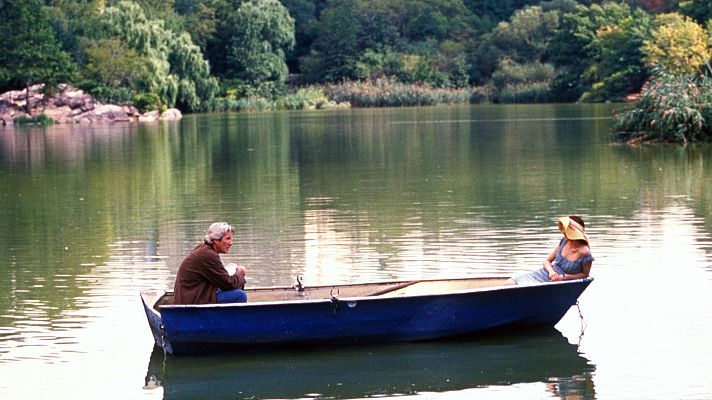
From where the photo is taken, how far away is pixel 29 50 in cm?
5900

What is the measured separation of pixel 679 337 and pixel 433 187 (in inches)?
507

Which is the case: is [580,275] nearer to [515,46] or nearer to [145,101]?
[145,101]

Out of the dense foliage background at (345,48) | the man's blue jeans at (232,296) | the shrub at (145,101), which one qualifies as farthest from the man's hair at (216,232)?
the shrub at (145,101)

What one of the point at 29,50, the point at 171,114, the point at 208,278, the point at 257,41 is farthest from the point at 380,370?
the point at 257,41

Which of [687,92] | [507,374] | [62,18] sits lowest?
[507,374]

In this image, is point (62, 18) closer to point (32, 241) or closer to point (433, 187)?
point (433, 187)

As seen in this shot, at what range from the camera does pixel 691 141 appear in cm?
3241

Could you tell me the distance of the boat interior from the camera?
1183cm

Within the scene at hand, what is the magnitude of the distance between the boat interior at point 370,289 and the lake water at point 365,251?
0.61 m

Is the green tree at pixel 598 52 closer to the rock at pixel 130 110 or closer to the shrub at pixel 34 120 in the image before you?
the rock at pixel 130 110

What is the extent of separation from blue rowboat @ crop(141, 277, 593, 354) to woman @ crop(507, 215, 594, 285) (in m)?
0.26

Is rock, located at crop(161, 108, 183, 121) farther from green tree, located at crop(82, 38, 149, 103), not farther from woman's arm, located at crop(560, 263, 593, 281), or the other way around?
woman's arm, located at crop(560, 263, 593, 281)

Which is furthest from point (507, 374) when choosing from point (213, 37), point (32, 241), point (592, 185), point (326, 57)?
point (326, 57)

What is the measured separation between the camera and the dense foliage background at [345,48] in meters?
60.6
